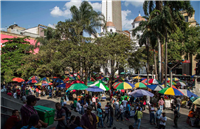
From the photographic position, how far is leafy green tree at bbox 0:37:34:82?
25203 millimetres

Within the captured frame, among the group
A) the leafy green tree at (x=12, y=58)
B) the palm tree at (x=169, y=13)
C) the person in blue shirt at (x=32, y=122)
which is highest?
the palm tree at (x=169, y=13)

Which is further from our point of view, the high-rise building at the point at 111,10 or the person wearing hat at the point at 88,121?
the high-rise building at the point at 111,10

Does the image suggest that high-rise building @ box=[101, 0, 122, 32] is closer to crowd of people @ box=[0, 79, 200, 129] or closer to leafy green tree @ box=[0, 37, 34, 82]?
leafy green tree @ box=[0, 37, 34, 82]

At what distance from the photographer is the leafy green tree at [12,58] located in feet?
82.7

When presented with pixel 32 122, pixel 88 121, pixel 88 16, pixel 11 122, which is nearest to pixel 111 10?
pixel 88 16

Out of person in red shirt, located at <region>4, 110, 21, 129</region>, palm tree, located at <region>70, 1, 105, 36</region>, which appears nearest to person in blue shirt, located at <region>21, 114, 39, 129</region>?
person in red shirt, located at <region>4, 110, 21, 129</region>

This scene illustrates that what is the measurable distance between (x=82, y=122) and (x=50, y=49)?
19.3 meters

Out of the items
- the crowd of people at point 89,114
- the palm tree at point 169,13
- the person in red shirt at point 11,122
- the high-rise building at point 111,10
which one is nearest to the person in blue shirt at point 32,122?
the crowd of people at point 89,114

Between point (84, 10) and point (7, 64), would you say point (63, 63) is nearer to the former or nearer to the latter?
point (84, 10)

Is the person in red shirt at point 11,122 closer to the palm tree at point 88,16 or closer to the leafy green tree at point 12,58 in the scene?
the palm tree at point 88,16

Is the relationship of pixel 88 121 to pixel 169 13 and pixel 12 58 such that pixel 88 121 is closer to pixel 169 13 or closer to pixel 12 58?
pixel 169 13

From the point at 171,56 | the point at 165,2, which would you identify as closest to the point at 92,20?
the point at 165,2

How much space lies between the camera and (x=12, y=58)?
26.9 meters

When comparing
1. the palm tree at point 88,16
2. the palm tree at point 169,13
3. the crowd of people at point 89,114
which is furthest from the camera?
the palm tree at point 88,16
